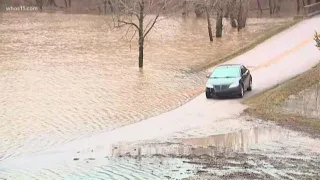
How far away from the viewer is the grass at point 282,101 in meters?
18.9

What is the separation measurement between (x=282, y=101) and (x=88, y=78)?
12.8 m

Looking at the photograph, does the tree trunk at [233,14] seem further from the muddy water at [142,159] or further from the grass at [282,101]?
the muddy water at [142,159]

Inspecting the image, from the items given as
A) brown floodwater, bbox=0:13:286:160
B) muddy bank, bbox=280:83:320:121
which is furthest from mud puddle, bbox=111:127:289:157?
brown floodwater, bbox=0:13:286:160

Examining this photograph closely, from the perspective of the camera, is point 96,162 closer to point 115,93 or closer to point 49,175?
point 49,175

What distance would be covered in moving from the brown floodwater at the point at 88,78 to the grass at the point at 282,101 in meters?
3.63

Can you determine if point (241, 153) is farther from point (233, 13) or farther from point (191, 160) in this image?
point (233, 13)

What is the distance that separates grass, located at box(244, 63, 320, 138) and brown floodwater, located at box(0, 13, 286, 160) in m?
3.63

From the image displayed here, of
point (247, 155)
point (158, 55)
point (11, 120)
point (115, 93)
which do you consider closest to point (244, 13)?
point (158, 55)

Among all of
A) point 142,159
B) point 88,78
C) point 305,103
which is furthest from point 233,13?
point 142,159

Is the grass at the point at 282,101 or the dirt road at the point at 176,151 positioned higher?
the grass at the point at 282,101

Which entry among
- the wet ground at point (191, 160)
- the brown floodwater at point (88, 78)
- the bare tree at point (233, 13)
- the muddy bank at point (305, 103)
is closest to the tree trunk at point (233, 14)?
the bare tree at point (233, 13)

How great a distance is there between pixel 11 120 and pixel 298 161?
1197 cm

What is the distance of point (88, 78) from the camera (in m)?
32.0

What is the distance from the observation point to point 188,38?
167 ft
